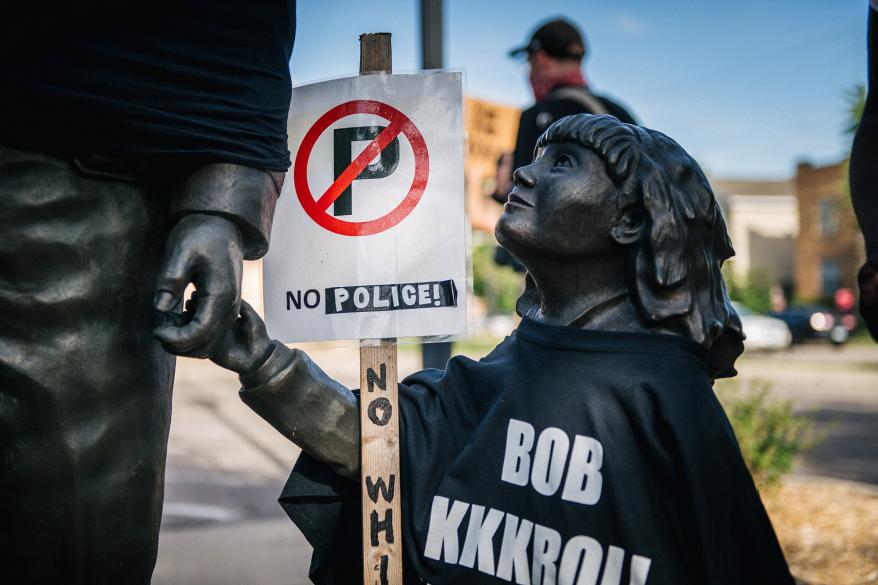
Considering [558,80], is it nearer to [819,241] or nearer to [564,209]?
[564,209]

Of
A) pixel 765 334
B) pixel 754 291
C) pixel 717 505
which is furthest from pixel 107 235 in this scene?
pixel 754 291

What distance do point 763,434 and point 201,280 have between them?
4468 mm

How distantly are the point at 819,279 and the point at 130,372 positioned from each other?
41.9 m

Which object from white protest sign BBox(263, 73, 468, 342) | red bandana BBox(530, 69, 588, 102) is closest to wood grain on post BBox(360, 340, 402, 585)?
white protest sign BBox(263, 73, 468, 342)

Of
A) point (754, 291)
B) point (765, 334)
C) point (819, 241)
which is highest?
point (819, 241)

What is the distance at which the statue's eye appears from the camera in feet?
5.90

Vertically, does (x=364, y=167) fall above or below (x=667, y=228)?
above

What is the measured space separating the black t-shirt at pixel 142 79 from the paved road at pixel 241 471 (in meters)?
3.00

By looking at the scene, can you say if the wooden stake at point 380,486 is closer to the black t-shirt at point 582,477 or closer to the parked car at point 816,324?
the black t-shirt at point 582,477

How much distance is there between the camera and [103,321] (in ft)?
5.09

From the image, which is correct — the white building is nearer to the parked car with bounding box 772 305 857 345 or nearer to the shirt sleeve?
the parked car with bounding box 772 305 857 345

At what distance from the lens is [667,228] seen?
1.70 m

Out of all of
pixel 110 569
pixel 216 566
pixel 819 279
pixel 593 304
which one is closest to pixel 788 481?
pixel 216 566

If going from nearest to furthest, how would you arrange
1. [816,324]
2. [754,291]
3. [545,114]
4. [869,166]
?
[869,166], [545,114], [816,324], [754,291]
